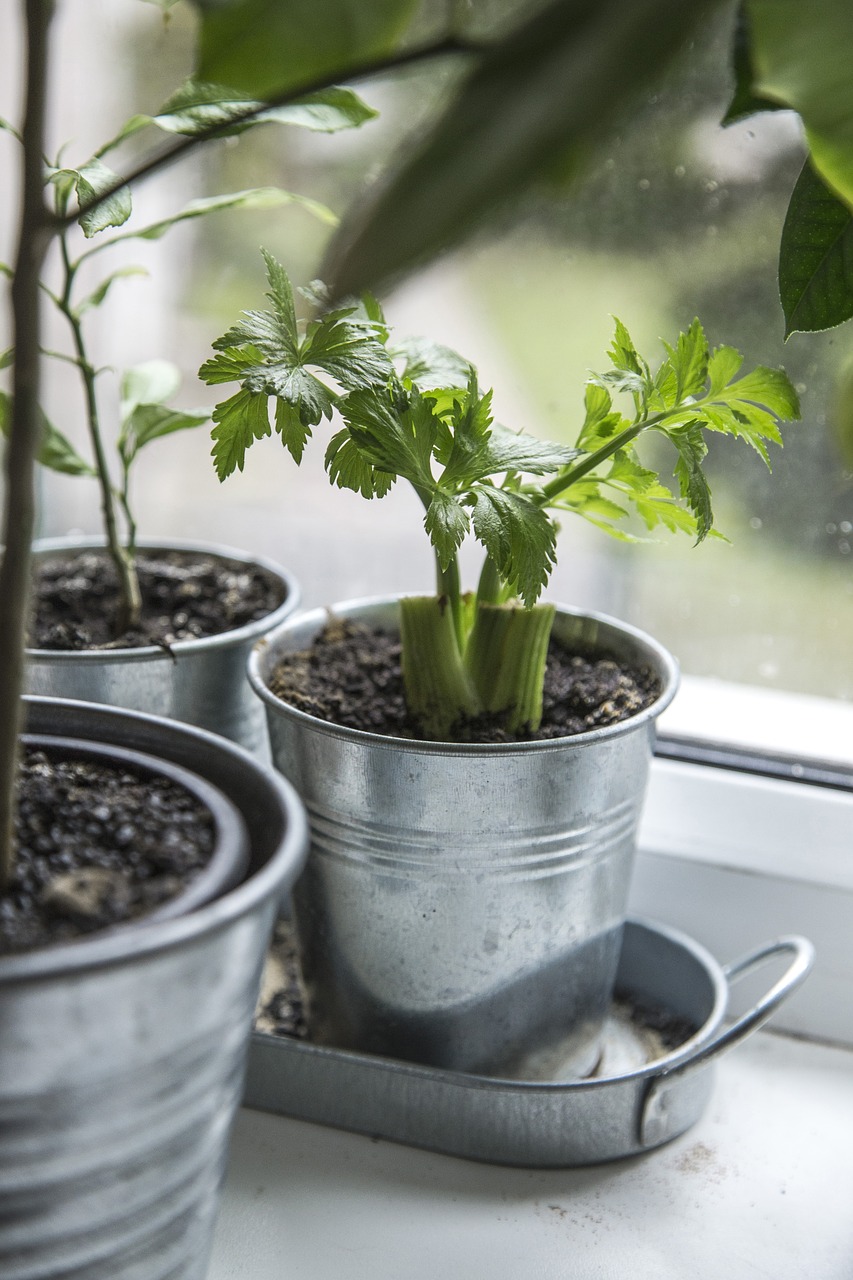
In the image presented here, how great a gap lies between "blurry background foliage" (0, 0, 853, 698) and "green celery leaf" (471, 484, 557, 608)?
0.28 m

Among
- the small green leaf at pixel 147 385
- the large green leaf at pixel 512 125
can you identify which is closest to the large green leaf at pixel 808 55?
the large green leaf at pixel 512 125

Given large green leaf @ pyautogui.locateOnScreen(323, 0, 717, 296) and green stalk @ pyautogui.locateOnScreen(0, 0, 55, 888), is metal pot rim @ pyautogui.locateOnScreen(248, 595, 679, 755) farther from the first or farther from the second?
large green leaf @ pyautogui.locateOnScreen(323, 0, 717, 296)

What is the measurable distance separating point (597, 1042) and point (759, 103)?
1.94ft

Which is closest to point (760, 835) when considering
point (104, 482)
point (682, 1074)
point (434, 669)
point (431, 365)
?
point (682, 1074)

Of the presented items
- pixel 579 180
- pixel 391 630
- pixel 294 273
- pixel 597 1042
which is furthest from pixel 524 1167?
pixel 294 273

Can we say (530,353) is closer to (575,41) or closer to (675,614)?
(675,614)

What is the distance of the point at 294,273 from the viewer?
103 cm

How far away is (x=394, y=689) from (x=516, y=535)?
182 millimetres

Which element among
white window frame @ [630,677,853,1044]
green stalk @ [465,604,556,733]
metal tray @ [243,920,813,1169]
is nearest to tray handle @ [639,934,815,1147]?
metal tray @ [243,920,813,1169]

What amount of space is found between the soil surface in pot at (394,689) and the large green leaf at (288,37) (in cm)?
41

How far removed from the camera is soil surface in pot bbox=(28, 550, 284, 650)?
85 centimetres

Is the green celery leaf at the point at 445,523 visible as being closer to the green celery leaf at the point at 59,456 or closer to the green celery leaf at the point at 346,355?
the green celery leaf at the point at 346,355

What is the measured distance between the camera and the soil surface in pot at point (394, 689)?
28.7 inches

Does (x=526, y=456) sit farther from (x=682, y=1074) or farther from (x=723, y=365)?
(x=682, y=1074)
